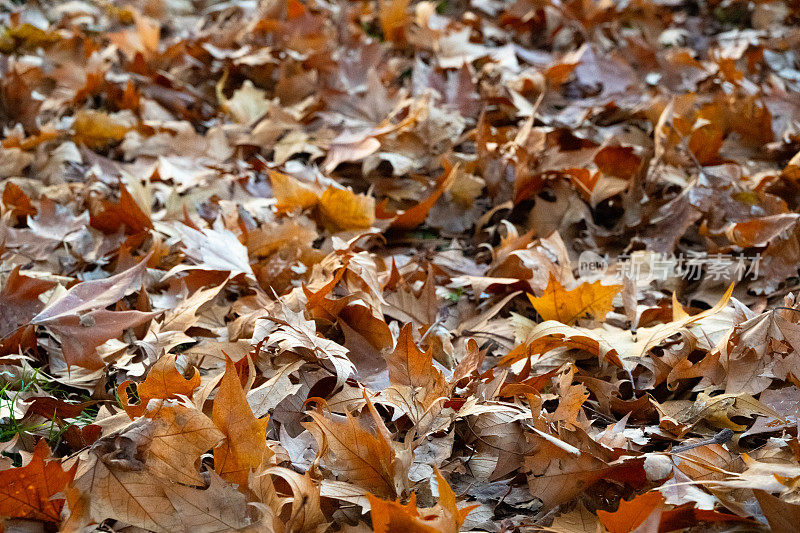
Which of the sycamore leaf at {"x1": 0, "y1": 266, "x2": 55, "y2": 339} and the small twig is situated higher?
the small twig

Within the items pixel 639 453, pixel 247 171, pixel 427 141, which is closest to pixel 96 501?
pixel 639 453

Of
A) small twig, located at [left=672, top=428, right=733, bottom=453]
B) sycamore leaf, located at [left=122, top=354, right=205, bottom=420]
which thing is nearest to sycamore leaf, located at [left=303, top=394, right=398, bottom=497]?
sycamore leaf, located at [left=122, top=354, right=205, bottom=420]

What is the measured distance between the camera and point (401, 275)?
1.73 m

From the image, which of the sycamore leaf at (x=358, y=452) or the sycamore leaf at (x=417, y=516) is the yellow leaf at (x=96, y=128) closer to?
the sycamore leaf at (x=358, y=452)

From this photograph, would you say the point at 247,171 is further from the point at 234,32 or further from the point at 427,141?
the point at 234,32

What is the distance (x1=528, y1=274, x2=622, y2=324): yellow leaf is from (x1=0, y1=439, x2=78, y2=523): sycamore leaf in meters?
0.95

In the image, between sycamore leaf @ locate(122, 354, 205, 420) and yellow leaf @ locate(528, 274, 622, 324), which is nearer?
sycamore leaf @ locate(122, 354, 205, 420)

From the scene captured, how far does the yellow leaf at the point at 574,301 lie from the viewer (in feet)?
5.01

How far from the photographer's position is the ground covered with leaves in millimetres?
1140

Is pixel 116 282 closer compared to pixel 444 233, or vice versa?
pixel 116 282

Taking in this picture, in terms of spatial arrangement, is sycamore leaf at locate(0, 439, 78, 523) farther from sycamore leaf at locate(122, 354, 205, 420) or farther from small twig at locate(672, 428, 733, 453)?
small twig at locate(672, 428, 733, 453)

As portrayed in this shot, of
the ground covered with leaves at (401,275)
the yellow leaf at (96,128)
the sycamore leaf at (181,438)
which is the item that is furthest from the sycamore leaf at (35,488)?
the yellow leaf at (96,128)

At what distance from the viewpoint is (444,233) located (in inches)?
80.5

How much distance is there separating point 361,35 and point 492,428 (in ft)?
7.41
